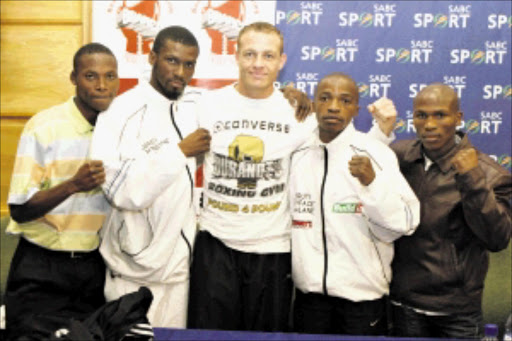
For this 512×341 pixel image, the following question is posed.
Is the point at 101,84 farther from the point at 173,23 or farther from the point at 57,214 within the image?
the point at 173,23

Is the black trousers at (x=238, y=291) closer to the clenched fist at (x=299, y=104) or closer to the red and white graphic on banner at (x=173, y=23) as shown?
the clenched fist at (x=299, y=104)

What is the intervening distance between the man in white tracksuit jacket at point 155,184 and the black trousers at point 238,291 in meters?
0.08

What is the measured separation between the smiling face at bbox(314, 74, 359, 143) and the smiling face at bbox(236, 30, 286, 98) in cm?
20

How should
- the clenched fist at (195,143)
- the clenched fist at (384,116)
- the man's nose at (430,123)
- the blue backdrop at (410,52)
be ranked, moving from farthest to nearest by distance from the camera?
the blue backdrop at (410,52) → the clenched fist at (384,116) → the man's nose at (430,123) → the clenched fist at (195,143)

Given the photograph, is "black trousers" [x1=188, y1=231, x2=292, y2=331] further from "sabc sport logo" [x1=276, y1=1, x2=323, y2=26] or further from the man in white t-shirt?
"sabc sport logo" [x1=276, y1=1, x2=323, y2=26]

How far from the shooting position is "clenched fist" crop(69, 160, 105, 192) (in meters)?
1.99

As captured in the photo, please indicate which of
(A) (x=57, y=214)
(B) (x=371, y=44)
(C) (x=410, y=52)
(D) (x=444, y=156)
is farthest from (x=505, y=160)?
(A) (x=57, y=214)

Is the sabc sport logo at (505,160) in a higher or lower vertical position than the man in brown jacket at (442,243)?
higher

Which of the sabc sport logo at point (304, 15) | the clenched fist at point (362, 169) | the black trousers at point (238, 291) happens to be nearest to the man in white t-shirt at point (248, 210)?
the black trousers at point (238, 291)

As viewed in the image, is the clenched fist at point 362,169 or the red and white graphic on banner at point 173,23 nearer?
the clenched fist at point 362,169

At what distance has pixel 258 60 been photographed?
2.15 m

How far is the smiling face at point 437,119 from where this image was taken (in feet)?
7.17

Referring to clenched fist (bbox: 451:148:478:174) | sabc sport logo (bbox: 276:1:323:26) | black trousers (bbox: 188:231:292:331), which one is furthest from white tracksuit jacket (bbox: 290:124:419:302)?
sabc sport logo (bbox: 276:1:323:26)

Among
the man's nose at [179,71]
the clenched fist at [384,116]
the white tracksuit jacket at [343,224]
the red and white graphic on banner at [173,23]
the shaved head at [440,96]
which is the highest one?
the red and white graphic on banner at [173,23]
